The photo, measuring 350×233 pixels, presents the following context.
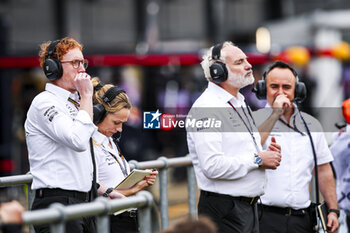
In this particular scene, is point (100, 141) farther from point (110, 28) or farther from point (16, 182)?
point (110, 28)

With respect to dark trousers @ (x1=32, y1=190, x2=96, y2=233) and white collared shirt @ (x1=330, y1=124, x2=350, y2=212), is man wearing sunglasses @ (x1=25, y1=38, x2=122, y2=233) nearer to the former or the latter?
dark trousers @ (x1=32, y1=190, x2=96, y2=233)

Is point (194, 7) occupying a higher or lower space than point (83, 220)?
higher

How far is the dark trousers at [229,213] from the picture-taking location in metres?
4.84

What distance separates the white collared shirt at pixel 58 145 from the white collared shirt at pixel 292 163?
5.06ft

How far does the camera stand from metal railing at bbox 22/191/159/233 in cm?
324

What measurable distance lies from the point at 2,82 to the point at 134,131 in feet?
7.51

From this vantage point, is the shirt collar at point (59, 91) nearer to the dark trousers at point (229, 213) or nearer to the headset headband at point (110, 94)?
the headset headband at point (110, 94)

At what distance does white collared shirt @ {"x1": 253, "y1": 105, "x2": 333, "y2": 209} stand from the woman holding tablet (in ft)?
3.51

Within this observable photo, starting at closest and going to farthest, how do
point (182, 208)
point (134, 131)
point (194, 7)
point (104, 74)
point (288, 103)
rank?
point (288, 103)
point (182, 208)
point (134, 131)
point (104, 74)
point (194, 7)

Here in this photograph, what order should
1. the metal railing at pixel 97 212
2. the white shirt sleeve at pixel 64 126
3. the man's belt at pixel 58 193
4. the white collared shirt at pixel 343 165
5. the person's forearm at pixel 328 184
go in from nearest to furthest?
the metal railing at pixel 97 212
the white shirt sleeve at pixel 64 126
the man's belt at pixel 58 193
the person's forearm at pixel 328 184
the white collared shirt at pixel 343 165

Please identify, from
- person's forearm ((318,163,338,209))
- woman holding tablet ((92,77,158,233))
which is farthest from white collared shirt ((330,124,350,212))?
woman holding tablet ((92,77,158,233))

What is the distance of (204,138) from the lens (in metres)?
4.77

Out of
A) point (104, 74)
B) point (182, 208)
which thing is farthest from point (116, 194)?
point (104, 74)

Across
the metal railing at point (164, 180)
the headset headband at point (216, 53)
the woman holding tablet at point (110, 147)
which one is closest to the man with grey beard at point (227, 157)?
the headset headband at point (216, 53)
